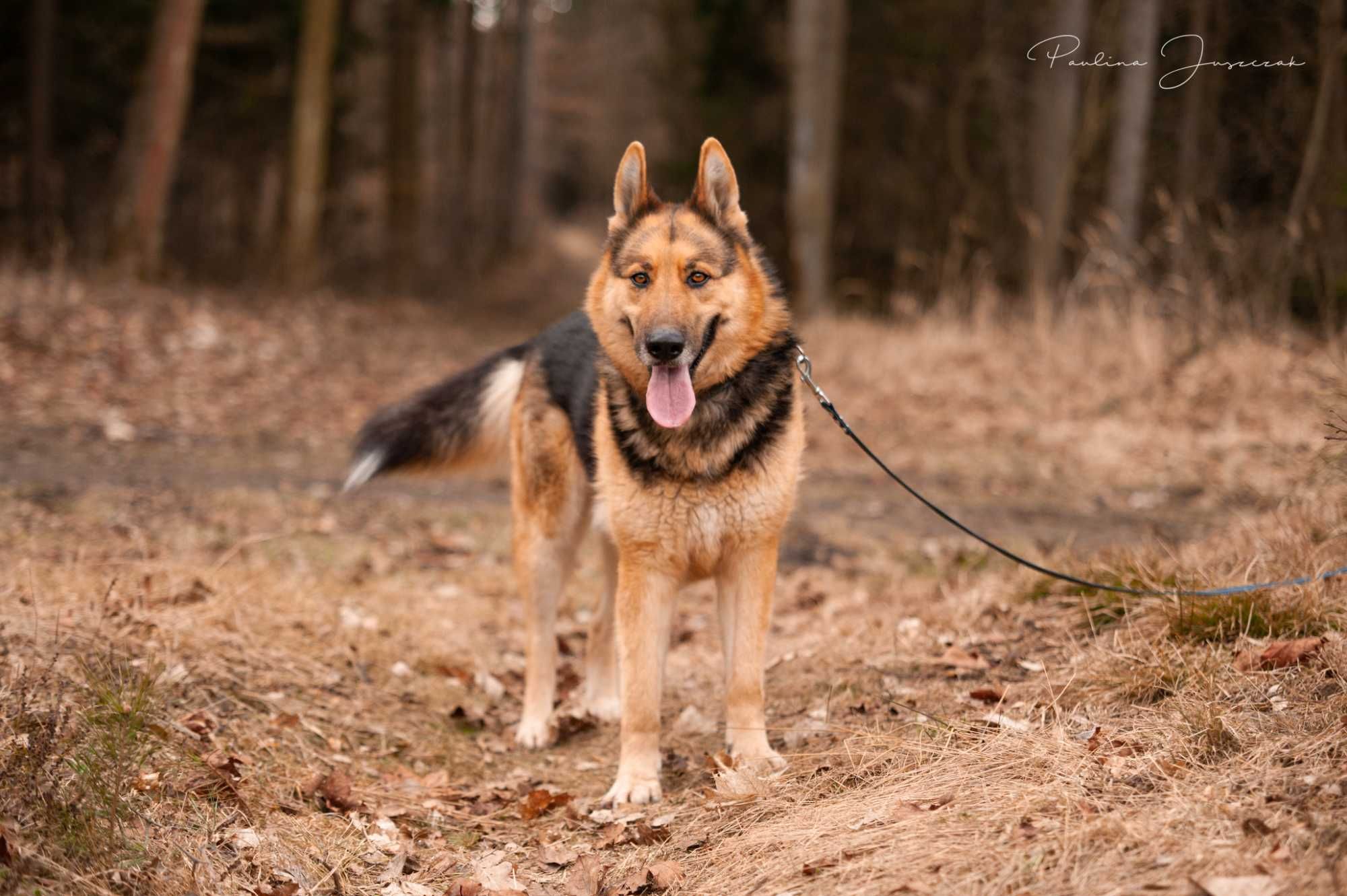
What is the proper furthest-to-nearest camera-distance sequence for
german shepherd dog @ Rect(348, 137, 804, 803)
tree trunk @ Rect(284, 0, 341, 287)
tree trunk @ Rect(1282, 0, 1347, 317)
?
1. tree trunk @ Rect(284, 0, 341, 287)
2. tree trunk @ Rect(1282, 0, 1347, 317)
3. german shepherd dog @ Rect(348, 137, 804, 803)

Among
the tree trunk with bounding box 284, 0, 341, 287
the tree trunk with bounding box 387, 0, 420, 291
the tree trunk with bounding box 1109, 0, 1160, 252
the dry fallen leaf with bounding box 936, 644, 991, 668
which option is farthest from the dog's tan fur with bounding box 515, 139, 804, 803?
the tree trunk with bounding box 387, 0, 420, 291

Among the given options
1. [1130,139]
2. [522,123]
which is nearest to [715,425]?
[1130,139]

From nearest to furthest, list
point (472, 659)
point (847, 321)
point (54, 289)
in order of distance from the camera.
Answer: point (472, 659)
point (54, 289)
point (847, 321)

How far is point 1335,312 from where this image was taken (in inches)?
365

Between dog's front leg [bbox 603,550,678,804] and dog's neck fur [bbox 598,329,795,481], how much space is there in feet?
1.23

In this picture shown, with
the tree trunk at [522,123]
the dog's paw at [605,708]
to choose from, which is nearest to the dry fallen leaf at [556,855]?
the dog's paw at [605,708]

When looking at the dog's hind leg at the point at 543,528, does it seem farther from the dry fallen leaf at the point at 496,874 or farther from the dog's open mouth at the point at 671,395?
the dry fallen leaf at the point at 496,874

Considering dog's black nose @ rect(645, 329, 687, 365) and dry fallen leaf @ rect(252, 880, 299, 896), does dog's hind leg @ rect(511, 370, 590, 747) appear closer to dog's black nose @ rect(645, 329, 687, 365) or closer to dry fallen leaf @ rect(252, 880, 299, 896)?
dog's black nose @ rect(645, 329, 687, 365)

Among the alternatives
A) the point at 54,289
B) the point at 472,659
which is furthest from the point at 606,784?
the point at 54,289

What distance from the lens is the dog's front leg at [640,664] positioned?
3.91 metres

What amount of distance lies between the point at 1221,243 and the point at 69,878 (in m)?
9.89

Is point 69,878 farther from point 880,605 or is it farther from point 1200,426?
point 1200,426

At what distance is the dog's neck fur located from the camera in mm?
3834

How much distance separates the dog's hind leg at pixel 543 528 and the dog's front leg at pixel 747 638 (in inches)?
36.7
